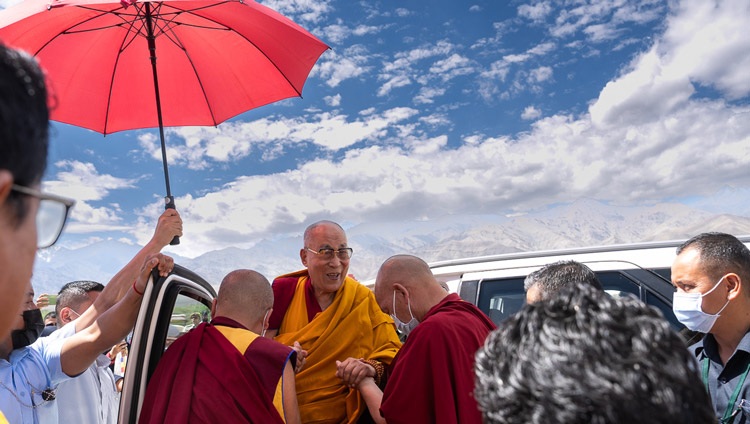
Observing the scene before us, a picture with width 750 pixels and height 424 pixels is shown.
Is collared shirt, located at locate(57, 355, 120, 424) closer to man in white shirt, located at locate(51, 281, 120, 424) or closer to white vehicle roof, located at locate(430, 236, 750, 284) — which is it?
man in white shirt, located at locate(51, 281, 120, 424)

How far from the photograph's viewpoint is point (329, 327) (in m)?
4.29

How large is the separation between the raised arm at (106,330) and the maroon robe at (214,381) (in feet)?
1.13

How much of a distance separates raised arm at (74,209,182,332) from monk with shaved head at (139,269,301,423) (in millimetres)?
404

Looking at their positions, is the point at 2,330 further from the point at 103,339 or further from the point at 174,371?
the point at 174,371

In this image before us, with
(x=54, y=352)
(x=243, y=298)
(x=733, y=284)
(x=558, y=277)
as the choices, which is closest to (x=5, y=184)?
(x=54, y=352)

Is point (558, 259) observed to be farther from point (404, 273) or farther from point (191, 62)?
point (191, 62)

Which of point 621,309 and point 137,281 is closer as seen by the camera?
point 621,309

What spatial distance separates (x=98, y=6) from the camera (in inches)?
161

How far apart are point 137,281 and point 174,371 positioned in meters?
0.53

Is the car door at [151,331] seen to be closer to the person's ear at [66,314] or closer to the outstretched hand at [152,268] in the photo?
the outstretched hand at [152,268]

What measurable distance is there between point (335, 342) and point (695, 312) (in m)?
2.20

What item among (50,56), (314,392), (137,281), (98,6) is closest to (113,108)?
(50,56)

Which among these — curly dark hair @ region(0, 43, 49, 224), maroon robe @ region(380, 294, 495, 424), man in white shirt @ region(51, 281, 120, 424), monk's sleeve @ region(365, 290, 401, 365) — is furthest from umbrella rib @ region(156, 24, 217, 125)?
curly dark hair @ region(0, 43, 49, 224)

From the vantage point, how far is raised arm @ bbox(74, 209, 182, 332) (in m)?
3.34
